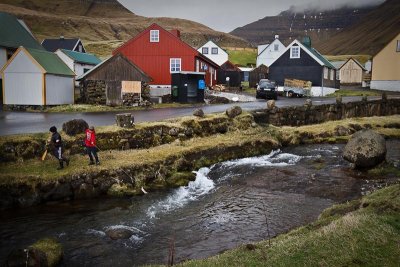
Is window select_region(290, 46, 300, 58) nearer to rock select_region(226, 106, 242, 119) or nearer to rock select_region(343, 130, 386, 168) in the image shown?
rock select_region(226, 106, 242, 119)

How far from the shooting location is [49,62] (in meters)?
37.3

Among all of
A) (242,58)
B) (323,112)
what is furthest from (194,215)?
(242,58)

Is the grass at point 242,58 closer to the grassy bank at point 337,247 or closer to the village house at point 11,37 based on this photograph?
the village house at point 11,37

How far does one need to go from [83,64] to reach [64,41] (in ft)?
50.0

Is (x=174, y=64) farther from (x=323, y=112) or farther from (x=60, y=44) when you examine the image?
(x=60, y=44)

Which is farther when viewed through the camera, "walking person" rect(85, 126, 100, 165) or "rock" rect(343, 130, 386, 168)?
"rock" rect(343, 130, 386, 168)

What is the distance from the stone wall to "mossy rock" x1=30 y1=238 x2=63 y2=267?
21196mm

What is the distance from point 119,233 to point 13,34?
1797 inches

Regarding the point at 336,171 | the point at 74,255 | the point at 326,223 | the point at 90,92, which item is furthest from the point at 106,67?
the point at 326,223

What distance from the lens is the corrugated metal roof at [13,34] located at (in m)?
46.3

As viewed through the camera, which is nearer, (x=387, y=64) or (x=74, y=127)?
(x=74, y=127)

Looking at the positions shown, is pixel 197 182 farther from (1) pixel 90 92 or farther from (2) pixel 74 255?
(1) pixel 90 92

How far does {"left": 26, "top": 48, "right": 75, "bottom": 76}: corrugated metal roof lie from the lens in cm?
3556

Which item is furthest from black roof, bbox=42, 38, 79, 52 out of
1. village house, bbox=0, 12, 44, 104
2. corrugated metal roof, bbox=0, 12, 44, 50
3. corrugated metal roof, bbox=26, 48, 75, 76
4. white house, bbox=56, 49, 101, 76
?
corrugated metal roof, bbox=26, 48, 75, 76
